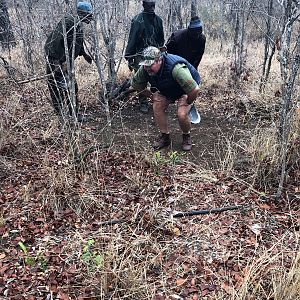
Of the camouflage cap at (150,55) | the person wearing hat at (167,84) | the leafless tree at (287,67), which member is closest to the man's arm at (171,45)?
the person wearing hat at (167,84)

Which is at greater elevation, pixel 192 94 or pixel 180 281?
pixel 192 94

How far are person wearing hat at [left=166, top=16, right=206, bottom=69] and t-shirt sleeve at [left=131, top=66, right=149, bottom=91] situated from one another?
3.71 ft

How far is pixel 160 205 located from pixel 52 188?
1016 mm

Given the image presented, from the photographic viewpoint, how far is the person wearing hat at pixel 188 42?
5.16m

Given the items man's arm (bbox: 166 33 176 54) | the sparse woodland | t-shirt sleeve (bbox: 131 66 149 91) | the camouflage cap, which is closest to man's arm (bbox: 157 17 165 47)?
man's arm (bbox: 166 33 176 54)

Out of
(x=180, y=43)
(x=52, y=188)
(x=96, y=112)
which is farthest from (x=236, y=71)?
(x=52, y=188)

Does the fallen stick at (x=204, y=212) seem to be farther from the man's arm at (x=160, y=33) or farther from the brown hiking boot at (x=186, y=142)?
the man's arm at (x=160, y=33)

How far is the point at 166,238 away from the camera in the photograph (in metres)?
3.06

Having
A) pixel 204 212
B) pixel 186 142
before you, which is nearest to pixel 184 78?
pixel 186 142

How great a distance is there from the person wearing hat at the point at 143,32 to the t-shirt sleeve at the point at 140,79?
93 cm

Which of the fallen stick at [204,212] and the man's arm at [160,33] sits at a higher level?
the man's arm at [160,33]

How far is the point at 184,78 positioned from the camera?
4.10 meters

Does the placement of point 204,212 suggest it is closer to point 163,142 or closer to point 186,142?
point 186,142

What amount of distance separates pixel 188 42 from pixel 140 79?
4.10 ft
